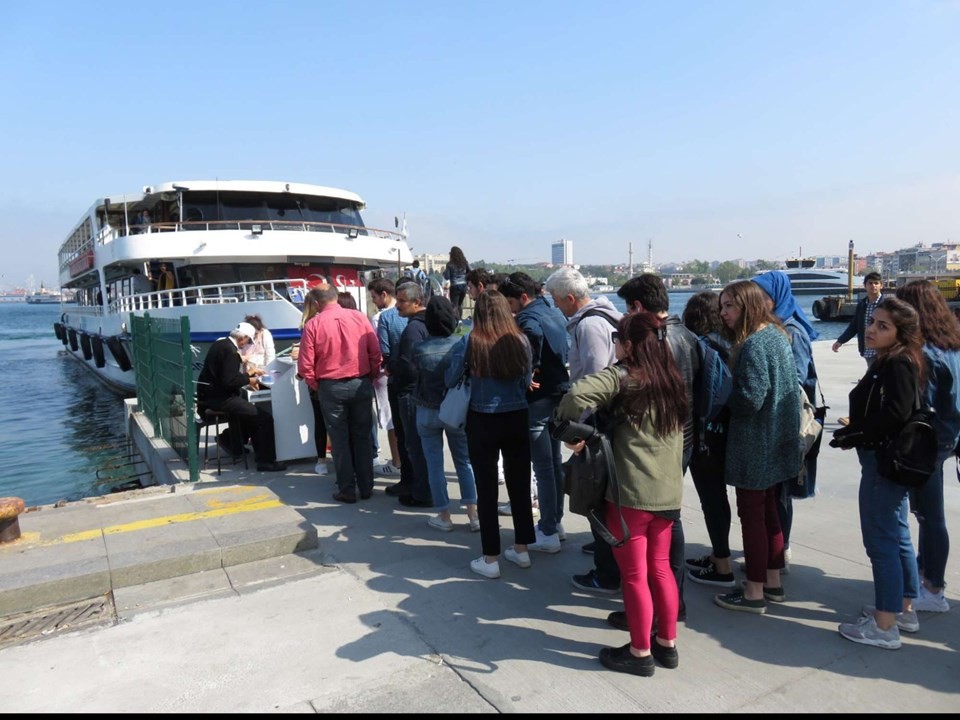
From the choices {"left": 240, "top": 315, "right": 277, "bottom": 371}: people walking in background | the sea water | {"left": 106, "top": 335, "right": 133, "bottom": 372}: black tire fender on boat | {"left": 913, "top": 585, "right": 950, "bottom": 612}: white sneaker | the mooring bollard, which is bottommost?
the sea water

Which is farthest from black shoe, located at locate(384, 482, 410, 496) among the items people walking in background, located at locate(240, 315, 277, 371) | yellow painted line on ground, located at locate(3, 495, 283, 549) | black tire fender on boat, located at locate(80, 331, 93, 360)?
black tire fender on boat, located at locate(80, 331, 93, 360)

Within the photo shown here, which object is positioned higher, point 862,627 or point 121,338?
point 121,338

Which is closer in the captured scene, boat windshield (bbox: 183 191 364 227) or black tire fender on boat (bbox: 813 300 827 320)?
boat windshield (bbox: 183 191 364 227)

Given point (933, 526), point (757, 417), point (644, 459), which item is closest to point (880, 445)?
point (757, 417)

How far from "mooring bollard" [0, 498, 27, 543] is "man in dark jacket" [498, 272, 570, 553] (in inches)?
130

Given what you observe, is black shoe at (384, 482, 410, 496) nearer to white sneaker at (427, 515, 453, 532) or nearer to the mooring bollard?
white sneaker at (427, 515, 453, 532)

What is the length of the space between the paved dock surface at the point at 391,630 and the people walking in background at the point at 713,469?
14cm

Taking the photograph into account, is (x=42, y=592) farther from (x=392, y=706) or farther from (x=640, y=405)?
(x=640, y=405)

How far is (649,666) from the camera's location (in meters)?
2.73

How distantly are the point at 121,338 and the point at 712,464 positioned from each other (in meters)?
17.4

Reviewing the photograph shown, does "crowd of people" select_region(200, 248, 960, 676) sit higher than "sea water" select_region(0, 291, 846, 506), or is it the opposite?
"crowd of people" select_region(200, 248, 960, 676)

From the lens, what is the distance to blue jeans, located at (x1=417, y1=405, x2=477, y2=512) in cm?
444

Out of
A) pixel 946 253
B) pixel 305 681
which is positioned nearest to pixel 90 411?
pixel 305 681

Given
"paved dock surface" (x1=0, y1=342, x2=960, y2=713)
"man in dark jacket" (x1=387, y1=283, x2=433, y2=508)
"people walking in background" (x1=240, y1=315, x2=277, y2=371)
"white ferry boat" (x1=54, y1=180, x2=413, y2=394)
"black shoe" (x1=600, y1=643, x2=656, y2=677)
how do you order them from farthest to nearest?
"white ferry boat" (x1=54, y1=180, x2=413, y2=394), "people walking in background" (x1=240, y1=315, x2=277, y2=371), "man in dark jacket" (x1=387, y1=283, x2=433, y2=508), "black shoe" (x1=600, y1=643, x2=656, y2=677), "paved dock surface" (x1=0, y1=342, x2=960, y2=713)
